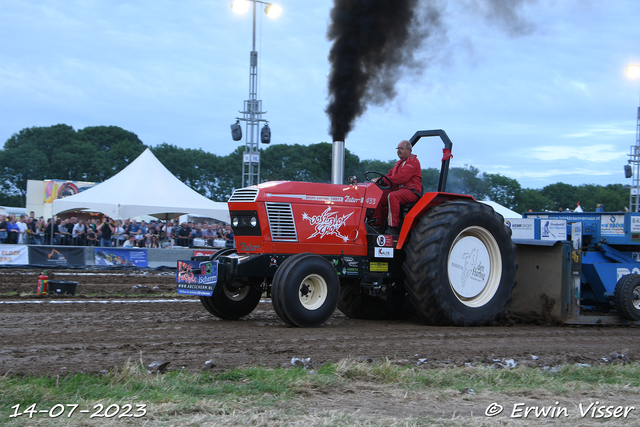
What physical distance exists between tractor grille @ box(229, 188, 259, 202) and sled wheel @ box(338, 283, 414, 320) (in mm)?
2165

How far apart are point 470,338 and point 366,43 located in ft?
17.9

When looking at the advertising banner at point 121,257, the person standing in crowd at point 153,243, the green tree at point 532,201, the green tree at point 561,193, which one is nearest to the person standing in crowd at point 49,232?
the advertising banner at point 121,257

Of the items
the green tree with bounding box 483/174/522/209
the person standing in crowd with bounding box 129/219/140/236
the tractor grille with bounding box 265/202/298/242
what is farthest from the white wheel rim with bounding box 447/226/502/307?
the green tree with bounding box 483/174/522/209

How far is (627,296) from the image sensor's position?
8570 millimetres

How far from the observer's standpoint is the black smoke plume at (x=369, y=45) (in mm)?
10039

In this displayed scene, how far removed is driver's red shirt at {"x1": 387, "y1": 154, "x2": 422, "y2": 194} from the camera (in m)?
8.12

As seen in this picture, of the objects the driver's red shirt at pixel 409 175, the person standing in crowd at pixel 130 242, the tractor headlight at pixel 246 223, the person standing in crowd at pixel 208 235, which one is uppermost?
the driver's red shirt at pixel 409 175

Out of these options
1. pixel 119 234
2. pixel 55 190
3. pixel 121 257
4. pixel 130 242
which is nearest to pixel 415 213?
pixel 121 257

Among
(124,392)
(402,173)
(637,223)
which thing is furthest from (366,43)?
(124,392)

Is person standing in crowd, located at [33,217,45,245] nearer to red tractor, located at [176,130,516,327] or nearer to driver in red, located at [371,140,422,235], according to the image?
red tractor, located at [176,130,516,327]

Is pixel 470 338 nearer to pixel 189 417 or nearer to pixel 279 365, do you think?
pixel 279 365

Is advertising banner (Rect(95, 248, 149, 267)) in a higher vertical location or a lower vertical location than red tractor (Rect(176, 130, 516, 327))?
lower

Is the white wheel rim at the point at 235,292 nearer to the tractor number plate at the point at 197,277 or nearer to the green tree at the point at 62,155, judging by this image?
the tractor number plate at the point at 197,277

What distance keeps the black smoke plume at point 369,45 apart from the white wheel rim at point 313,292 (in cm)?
344
